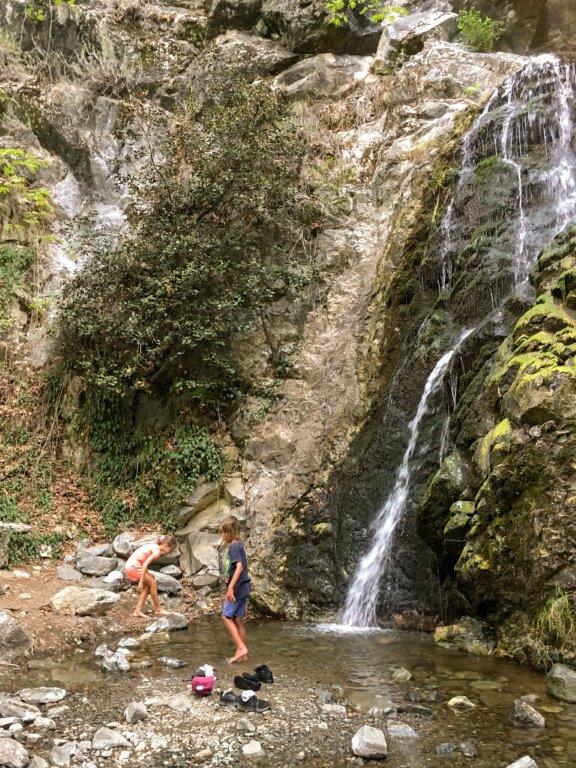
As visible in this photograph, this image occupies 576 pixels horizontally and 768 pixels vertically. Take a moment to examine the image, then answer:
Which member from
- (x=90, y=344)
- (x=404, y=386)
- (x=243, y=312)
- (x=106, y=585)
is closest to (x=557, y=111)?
(x=404, y=386)

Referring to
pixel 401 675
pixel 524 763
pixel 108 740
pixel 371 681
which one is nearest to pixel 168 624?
pixel 371 681

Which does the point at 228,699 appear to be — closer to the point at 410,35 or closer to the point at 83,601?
the point at 83,601

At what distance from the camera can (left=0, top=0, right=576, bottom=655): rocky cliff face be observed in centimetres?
669

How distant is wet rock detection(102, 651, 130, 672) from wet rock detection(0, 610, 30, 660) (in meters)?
0.99

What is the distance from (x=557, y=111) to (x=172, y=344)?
8.03 meters

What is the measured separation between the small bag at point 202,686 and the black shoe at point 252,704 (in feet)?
1.12

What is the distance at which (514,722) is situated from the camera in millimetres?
4746

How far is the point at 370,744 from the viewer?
4.32 m

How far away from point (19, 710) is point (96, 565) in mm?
4708

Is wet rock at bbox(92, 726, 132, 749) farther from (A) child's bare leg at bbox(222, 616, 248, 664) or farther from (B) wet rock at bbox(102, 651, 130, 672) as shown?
(A) child's bare leg at bbox(222, 616, 248, 664)

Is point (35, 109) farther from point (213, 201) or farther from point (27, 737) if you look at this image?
point (27, 737)

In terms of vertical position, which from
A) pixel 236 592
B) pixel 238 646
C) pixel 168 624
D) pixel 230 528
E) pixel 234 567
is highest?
pixel 230 528

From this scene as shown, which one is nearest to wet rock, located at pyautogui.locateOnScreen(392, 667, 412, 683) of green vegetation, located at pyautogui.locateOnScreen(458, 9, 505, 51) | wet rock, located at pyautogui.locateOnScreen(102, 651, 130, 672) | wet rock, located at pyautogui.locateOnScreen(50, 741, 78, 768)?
wet rock, located at pyautogui.locateOnScreen(102, 651, 130, 672)

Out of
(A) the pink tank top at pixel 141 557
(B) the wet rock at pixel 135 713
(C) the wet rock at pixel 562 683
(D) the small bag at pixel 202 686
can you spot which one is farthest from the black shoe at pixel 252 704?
(A) the pink tank top at pixel 141 557
